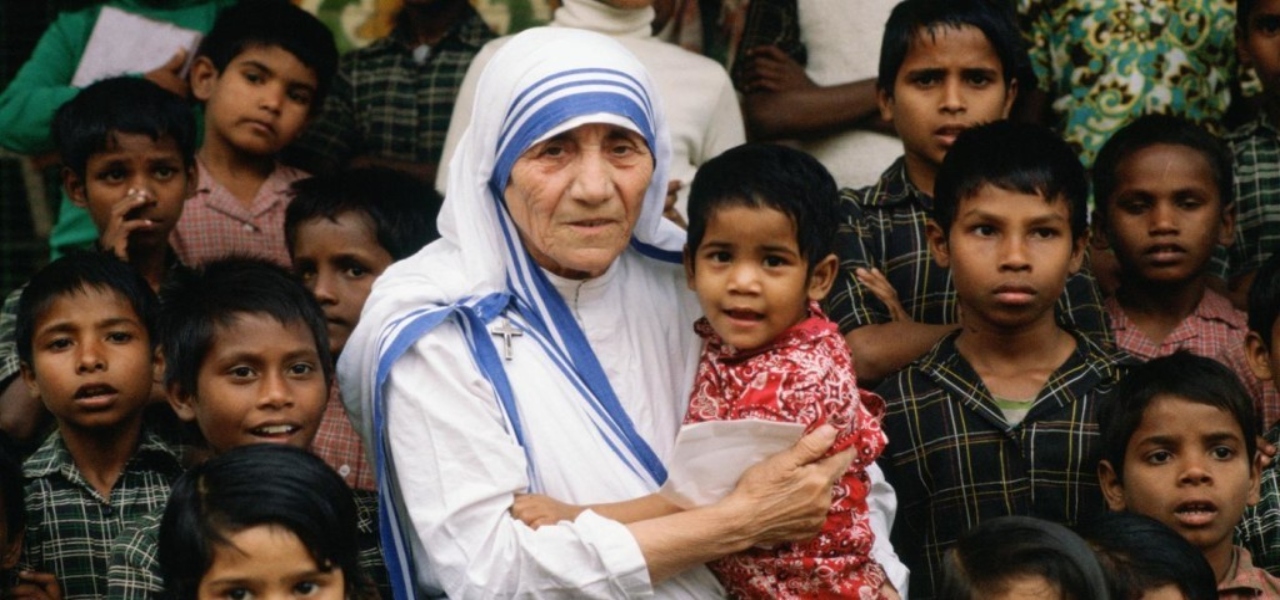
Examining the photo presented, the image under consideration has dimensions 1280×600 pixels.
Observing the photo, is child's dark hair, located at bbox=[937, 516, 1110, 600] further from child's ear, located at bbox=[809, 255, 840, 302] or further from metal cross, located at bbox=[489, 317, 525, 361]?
metal cross, located at bbox=[489, 317, 525, 361]

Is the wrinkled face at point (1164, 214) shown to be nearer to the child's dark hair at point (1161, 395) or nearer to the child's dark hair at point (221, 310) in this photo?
the child's dark hair at point (1161, 395)

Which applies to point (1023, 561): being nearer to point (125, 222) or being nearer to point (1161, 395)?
point (1161, 395)

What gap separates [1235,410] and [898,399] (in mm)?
754

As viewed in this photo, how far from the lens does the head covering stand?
409 centimetres

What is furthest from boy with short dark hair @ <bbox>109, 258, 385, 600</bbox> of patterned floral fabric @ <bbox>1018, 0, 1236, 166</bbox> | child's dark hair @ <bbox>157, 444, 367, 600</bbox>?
patterned floral fabric @ <bbox>1018, 0, 1236, 166</bbox>

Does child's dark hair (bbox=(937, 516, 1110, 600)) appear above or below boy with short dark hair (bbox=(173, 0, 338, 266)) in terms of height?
below

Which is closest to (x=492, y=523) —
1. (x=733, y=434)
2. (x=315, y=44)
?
(x=733, y=434)

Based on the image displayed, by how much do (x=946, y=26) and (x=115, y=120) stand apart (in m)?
2.27

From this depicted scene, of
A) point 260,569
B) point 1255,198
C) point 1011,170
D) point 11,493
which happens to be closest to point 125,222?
point 11,493

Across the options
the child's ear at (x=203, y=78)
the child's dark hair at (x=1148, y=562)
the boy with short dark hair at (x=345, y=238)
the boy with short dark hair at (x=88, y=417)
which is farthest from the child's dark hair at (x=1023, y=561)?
the child's ear at (x=203, y=78)

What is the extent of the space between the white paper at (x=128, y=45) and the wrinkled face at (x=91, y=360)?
1.51 meters

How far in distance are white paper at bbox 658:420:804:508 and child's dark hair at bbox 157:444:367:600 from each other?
65cm

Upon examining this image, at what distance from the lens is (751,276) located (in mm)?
4195

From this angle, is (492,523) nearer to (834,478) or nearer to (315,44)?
(834,478)
